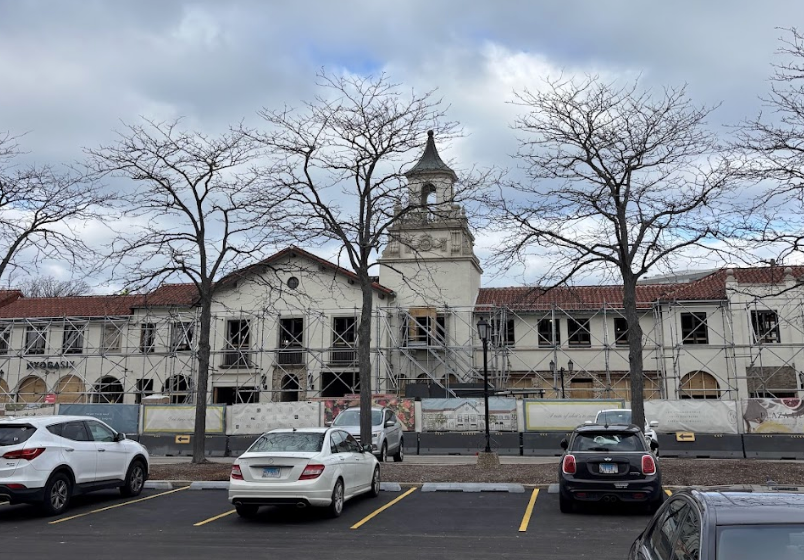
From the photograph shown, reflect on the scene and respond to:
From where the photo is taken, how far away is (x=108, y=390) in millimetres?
39344

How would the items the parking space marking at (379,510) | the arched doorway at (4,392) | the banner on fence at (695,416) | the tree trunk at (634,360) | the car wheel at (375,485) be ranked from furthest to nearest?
the arched doorway at (4,392) → the banner on fence at (695,416) → the tree trunk at (634,360) → the car wheel at (375,485) → the parking space marking at (379,510)

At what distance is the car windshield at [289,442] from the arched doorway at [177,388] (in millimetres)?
24848

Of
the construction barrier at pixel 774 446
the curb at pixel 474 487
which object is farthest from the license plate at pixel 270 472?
the construction barrier at pixel 774 446

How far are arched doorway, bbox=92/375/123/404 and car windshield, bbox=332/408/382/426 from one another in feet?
66.6

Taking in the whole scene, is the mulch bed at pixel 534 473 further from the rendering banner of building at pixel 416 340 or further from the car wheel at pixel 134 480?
the rendering banner of building at pixel 416 340

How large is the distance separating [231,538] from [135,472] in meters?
5.00

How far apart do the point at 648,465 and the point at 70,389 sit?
117 ft

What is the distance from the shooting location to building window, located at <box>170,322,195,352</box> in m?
37.3

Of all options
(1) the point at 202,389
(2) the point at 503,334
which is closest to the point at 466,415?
(2) the point at 503,334

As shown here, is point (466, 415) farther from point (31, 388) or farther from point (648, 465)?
point (31, 388)

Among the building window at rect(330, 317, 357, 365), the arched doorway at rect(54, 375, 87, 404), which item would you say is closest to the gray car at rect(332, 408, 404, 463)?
the building window at rect(330, 317, 357, 365)

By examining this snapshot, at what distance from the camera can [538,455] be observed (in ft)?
83.5

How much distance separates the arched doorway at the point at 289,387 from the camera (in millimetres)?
37000

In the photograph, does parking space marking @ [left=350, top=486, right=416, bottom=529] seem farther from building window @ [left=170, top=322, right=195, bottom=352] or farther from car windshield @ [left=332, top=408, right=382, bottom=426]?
building window @ [left=170, top=322, right=195, bottom=352]
